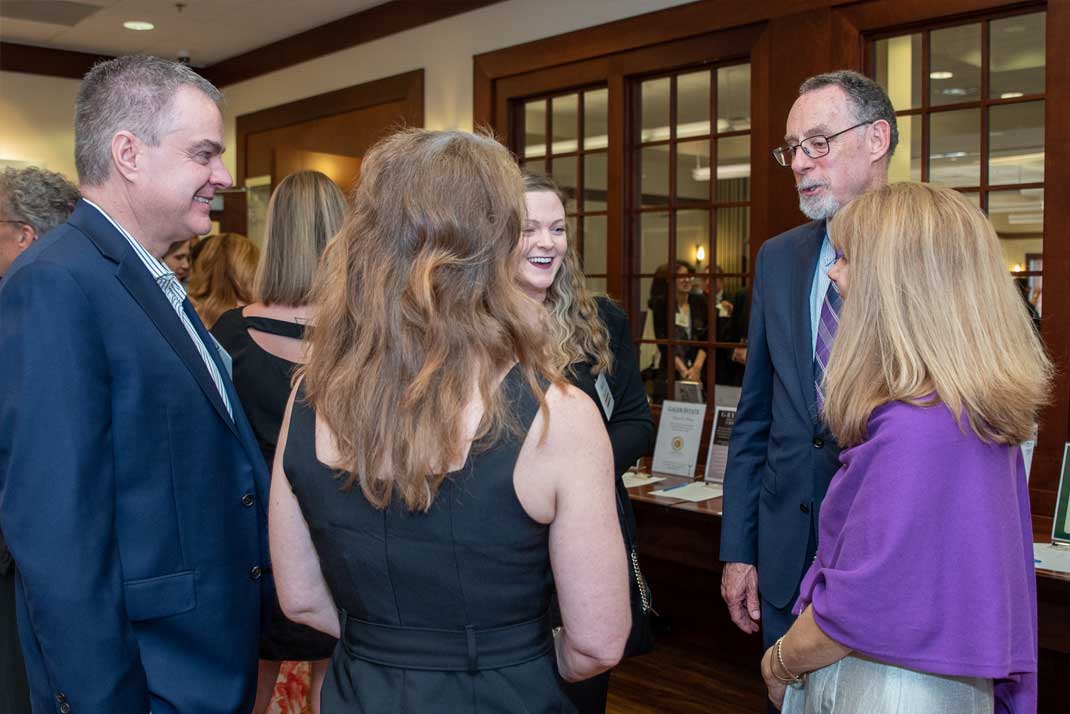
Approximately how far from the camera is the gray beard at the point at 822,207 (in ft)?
7.47

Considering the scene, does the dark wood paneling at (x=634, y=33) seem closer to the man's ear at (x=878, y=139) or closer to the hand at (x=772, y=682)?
the man's ear at (x=878, y=139)

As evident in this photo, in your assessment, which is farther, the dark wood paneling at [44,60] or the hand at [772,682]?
the dark wood paneling at [44,60]

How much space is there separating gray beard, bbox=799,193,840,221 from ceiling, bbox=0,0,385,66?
4.28m

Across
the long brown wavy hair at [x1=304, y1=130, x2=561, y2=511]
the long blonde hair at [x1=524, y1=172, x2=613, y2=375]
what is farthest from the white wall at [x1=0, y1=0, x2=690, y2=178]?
the long brown wavy hair at [x1=304, y1=130, x2=561, y2=511]

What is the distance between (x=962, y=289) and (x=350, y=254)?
0.88 m

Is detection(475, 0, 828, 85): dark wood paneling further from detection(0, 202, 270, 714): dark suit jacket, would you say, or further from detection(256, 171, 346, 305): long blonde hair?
detection(0, 202, 270, 714): dark suit jacket

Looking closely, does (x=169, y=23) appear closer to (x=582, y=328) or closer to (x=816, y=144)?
(x=582, y=328)

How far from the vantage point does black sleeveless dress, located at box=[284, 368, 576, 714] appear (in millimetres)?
1269

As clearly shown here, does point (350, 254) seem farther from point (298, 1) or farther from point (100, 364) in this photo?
point (298, 1)

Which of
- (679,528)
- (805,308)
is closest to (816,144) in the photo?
(805,308)

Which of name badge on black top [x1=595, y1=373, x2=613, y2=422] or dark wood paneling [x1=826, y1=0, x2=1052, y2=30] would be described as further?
dark wood paneling [x1=826, y1=0, x2=1052, y2=30]

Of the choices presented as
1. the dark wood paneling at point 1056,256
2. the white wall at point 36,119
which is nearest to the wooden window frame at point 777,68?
the dark wood paneling at point 1056,256

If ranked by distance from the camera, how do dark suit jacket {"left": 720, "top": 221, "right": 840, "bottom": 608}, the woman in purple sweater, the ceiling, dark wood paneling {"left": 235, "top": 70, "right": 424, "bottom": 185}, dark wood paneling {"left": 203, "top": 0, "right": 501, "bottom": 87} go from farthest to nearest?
1. the ceiling
2. dark wood paneling {"left": 235, "top": 70, "right": 424, "bottom": 185}
3. dark wood paneling {"left": 203, "top": 0, "right": 501, "bottom": 87}
4. dark suit jacket {"left": 720, "top": 221, "right": 840, "bottom": 608}
5. the woman in purple sweater

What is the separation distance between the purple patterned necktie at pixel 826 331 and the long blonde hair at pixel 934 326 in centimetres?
58
